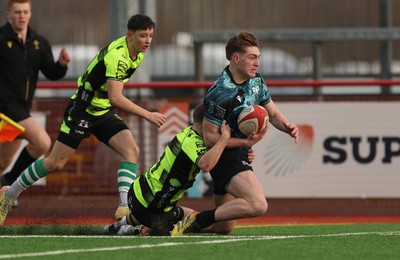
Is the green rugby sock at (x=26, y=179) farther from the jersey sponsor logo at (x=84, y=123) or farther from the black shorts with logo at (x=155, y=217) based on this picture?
the black shorts with logo at (x=155, y=217)

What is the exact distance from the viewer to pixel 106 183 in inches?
599

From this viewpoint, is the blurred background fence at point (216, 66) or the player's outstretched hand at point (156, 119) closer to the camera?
the player's outstretched hand at point (156, 119)

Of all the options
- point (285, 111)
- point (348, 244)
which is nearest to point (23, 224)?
point (348, 244)

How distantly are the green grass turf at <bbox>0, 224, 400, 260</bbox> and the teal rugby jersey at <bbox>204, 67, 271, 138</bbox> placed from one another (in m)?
0.91

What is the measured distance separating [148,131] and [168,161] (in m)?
4.99

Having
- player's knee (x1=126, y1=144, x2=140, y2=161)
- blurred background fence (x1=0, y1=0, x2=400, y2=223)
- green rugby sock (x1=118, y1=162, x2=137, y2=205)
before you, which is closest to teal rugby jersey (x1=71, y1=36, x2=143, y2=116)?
player's knee (x1=126, y1=144, x2=140, y2=161)

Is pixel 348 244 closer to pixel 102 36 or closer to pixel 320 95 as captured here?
pixel 320 95

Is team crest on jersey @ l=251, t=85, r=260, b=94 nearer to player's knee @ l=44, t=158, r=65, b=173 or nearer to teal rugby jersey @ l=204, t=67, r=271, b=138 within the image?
teal rugby jersey @ l=204, t=67, r=271, b=138

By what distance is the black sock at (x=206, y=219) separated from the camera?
10.1m

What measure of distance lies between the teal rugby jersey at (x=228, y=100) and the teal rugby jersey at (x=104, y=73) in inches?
52.7

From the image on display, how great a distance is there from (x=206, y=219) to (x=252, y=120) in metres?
0.87

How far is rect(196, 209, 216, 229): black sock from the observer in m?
10.1

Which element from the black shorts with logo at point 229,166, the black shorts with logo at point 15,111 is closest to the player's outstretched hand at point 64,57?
the black shorts with logo at point 15,111

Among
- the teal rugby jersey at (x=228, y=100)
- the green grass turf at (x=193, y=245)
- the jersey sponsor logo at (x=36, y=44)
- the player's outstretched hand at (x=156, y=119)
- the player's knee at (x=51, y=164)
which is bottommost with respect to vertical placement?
the green grass turf at (x=193, y=245)
